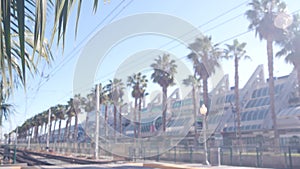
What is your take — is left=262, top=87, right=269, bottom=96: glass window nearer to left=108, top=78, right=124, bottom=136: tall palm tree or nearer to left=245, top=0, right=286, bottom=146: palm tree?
left=108, top=78, right=124, bottom=136: tall palm tree

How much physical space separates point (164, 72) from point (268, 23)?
1582cm

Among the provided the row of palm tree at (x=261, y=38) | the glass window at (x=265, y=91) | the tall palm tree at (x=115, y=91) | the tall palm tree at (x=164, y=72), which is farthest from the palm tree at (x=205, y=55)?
the glass window at (x=265, y=91)

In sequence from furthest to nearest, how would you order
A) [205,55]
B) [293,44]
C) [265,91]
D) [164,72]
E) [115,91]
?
[265,91] < [115,91] < [164,72] < [205,55] < [293,44]

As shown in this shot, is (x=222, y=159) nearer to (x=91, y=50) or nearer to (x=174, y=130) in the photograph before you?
(x=91, y=50)

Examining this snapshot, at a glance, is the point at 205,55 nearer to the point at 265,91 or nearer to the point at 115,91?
the point at 115,91

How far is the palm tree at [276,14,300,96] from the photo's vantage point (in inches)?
1073

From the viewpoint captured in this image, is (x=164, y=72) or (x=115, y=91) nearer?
(x=164, y=72)

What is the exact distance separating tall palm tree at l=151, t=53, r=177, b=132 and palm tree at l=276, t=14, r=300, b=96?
15.4 meters

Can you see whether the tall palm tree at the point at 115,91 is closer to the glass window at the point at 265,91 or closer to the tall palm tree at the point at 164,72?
the tall palm tree at the point at 164,72

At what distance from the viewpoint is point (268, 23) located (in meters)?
28.9

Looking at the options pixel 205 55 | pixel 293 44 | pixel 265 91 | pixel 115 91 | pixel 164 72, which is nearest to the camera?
pixel 293 44

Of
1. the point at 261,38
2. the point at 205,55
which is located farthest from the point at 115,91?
the point at 261,38

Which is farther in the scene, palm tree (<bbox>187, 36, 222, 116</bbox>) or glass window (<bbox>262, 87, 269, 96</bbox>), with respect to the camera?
glass window (<bbox>262, 87, 269, 96</bbox>)

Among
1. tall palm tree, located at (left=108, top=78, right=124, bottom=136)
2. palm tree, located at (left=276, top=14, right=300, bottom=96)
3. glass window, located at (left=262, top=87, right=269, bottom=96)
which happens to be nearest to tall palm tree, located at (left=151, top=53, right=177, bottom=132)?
tall palm tree, located at (left=108, top=78, right=124, bottom=136)
